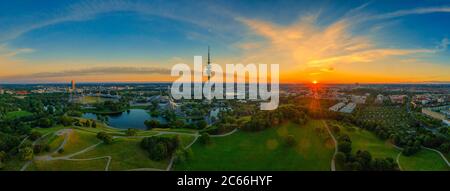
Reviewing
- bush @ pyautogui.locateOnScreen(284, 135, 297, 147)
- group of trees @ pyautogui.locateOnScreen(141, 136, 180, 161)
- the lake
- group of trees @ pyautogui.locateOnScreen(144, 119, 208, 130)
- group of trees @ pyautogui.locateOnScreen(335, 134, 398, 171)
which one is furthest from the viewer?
the lake

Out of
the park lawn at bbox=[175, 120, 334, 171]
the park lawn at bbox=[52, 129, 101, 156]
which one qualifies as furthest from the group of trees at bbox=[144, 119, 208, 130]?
the park lawn at bbox=[52, 129, 101, 156]

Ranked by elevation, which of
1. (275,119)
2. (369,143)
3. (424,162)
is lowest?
(424,162)

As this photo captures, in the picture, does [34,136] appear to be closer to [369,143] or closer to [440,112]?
[369,143]

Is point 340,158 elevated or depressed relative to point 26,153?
depressed

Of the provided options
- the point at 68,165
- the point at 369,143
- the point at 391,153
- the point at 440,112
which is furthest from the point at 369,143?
the point at 68,165

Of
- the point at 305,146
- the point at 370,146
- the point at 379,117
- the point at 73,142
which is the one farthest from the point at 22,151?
the point at 379,117

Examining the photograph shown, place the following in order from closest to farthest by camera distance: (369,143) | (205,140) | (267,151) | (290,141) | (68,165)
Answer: (68,165) < (267,151) < (290,141) < (205,140) < (369,143)

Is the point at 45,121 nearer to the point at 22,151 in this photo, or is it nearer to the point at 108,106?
the point at 22,151

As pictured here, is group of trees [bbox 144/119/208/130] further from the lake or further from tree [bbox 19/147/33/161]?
tree [bbox 19/147/33/161]
